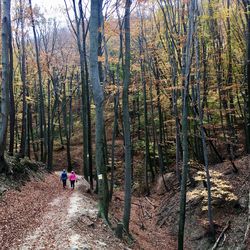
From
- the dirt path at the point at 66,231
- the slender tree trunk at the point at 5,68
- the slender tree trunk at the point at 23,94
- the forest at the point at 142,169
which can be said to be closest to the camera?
the dirt path at the point at 66,231

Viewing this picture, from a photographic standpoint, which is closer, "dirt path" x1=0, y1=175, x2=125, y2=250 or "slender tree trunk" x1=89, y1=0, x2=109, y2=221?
"dirt path" x1=0, y1=175, x2=125, y2=250

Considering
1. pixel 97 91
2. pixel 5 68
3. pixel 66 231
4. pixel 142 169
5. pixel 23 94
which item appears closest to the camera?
pixel 66 231

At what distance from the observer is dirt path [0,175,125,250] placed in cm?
819

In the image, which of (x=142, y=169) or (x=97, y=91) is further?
(x=142, y=169)

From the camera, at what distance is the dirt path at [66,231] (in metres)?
8.19

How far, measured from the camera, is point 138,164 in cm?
2755

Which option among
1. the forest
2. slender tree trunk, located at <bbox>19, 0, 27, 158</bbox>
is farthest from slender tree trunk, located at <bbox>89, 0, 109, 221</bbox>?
slender tree trunk, located at <bbox>19, 0, 27, 158</bbox>

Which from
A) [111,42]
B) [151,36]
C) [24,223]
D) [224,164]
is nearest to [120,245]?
[24,223]

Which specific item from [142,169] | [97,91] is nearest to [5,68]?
[97,91]

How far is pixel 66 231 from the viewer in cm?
930

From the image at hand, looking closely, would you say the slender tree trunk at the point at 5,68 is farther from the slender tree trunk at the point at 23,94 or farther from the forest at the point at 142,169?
the slender tree trunk at the point at 23,94

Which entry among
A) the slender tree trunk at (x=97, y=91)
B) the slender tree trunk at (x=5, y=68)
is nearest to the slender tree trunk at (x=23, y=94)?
the slender tree trunk at (x=5, y=68)

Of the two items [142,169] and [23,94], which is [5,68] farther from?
[142,169]

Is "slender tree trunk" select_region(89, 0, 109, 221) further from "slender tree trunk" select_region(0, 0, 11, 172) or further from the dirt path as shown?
"slender tree trunk" select_region(0, 0, 11, 172)
